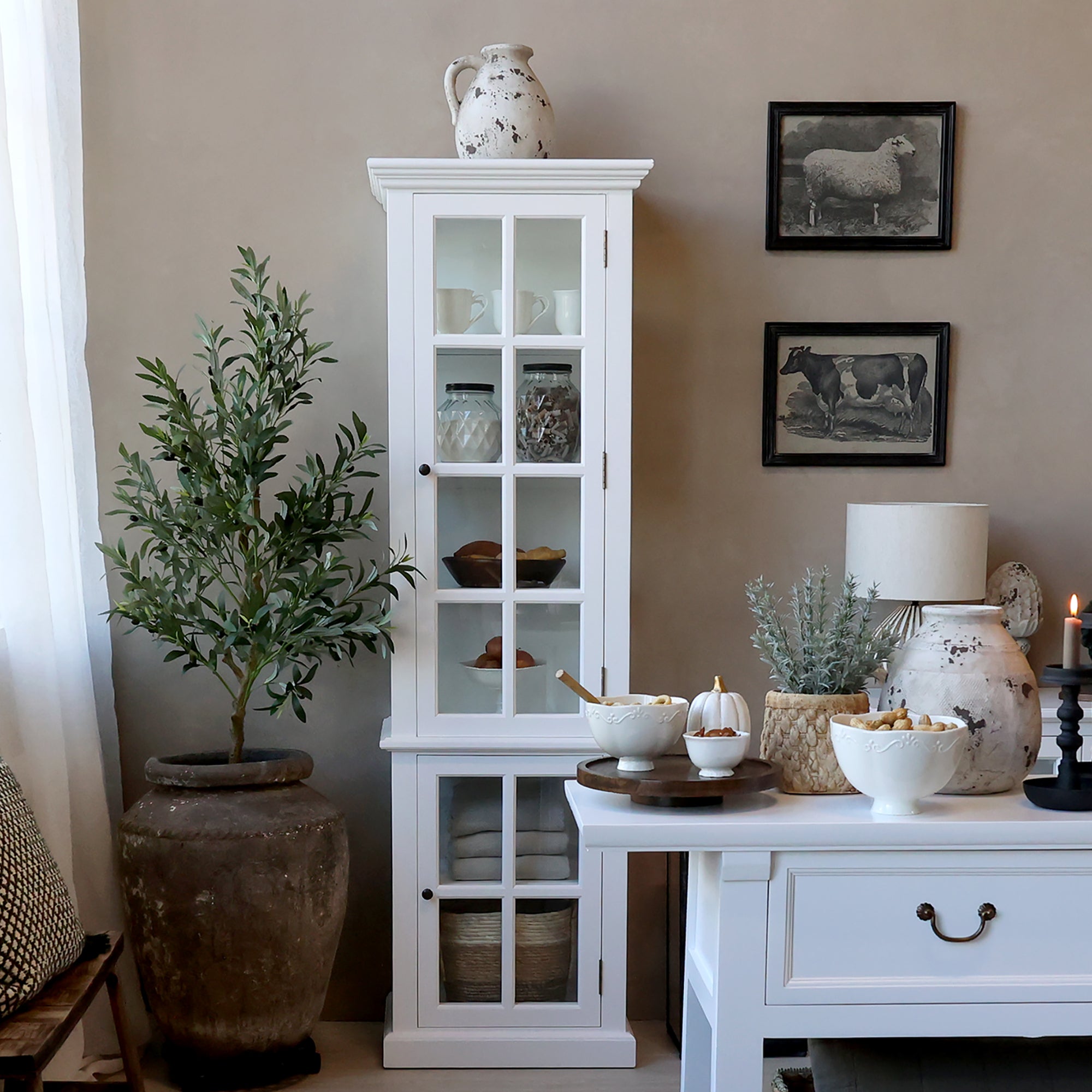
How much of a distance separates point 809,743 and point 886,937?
261 millimetres

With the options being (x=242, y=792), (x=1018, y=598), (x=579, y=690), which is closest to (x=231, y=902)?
(x=242, y=792)

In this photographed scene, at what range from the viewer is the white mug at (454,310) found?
2.58 m

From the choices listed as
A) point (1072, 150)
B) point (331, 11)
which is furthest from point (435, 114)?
point (1072, 150)

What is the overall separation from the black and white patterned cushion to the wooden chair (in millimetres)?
25

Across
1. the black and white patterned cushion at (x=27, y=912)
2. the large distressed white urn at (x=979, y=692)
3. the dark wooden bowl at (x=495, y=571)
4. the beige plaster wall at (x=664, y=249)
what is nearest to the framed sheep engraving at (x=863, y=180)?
the beige plaster wall at (x=664, y=249)

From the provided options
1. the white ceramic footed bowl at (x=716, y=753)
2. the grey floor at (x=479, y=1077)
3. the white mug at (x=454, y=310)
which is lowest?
the grey floor at (x=479, y=1077)

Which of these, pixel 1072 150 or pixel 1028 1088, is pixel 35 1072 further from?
pixel 1072 150

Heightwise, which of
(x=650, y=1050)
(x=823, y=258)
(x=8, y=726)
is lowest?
(x=650, y=1050)

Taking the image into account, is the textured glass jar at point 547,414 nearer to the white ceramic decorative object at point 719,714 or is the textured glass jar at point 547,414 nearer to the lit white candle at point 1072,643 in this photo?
the white ceramic decorative object at point 719,714

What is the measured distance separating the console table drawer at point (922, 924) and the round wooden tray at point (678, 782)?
4.1 inches

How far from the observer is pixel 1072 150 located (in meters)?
2.94

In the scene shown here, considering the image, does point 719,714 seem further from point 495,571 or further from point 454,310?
point 454,310

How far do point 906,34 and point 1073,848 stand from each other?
2.31 metres

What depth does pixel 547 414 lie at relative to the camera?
2.60m
